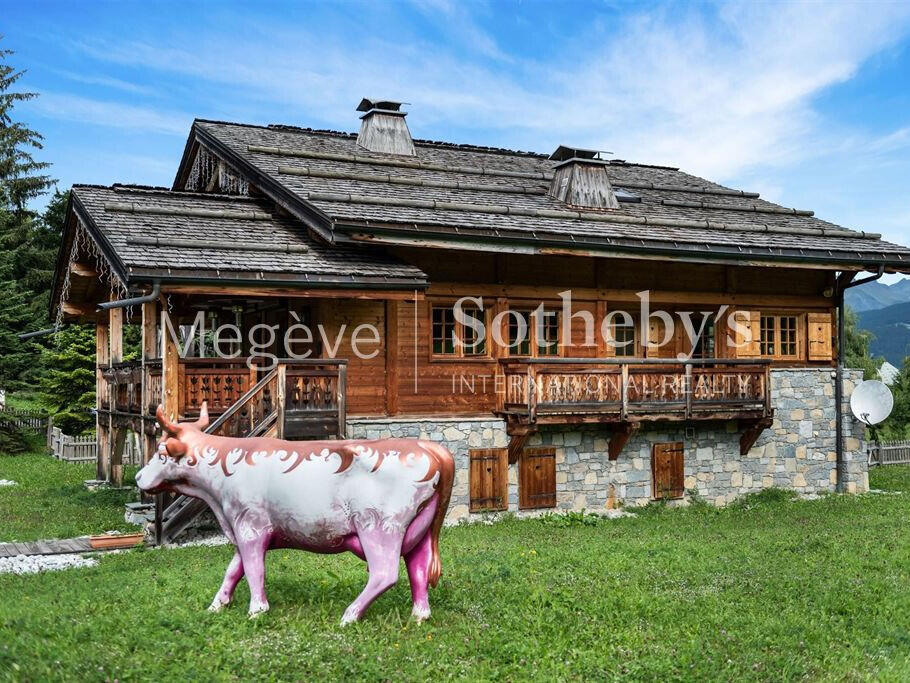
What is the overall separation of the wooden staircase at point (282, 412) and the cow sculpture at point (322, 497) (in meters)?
5.23

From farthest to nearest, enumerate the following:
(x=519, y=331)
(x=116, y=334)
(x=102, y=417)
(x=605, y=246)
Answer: (x=102, y=417)
(x=116, y=334)
(x=519, y=331)
(x=605, y=246)

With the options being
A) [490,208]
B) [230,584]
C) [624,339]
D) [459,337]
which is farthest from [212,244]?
[624,339]

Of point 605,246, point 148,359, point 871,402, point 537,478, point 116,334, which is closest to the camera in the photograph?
point 148,359

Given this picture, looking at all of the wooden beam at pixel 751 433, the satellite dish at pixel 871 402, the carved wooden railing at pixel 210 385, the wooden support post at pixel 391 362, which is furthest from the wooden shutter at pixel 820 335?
the carved wooden railing at pixel 210 385

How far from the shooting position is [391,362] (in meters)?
16.6

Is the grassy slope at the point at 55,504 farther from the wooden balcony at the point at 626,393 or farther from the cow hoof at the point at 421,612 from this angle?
the cow hoof at the point at 421,612

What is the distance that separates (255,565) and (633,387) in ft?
34.2

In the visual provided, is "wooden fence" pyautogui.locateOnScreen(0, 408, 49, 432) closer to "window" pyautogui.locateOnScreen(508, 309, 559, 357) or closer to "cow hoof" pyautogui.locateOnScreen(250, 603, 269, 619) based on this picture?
"window" pyautogui.locateOnScreen(508, 309, 559, 357)

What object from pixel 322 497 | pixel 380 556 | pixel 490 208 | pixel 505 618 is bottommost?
pixel 505 618

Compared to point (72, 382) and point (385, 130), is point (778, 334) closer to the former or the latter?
point (385, 130)

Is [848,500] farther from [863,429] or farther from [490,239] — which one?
[490,239]

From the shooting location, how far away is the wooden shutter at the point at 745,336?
782 inches

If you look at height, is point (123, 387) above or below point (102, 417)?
above

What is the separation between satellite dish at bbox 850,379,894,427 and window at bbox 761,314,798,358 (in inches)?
61.4
